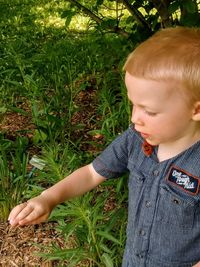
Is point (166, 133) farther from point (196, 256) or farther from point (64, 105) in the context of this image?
point (64, 105)

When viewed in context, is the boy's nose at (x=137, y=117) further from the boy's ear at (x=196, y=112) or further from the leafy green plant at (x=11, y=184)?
the leafy green plant at (x=11, y=184)

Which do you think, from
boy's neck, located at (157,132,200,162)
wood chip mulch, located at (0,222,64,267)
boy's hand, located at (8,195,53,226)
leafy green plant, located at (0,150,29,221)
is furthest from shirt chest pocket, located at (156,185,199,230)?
leafy green plant, located at (0,150,29,221)

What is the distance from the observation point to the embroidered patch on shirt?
1.54 m

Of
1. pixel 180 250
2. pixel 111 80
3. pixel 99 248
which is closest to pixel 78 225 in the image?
pixel 99 248

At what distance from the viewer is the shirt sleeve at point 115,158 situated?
1.74 metres

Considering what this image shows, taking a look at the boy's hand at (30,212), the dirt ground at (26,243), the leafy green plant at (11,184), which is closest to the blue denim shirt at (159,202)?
the boy's hand at (30,212)

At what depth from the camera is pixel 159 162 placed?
1636 millimetres

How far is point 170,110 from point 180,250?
470 millimetres

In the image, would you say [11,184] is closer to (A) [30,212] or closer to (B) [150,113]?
(A) [30,212]

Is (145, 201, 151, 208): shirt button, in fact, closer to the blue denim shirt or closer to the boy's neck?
the blue denim shirt

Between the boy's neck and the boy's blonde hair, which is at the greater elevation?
the boy's blonde hair

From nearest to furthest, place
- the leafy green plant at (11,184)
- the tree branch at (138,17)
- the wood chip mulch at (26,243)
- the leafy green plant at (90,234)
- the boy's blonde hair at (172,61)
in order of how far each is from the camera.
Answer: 1. the boy's blonde hair at (172,61)
2. the leafy green plant at (90,234)
3. the wood chip mulch at (26,243)
4. the leafy green plant at (11,184)
5. the tree branch at (138,17)

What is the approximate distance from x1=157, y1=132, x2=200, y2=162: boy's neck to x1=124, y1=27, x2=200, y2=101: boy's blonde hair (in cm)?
16

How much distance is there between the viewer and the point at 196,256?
1668 millimetres
